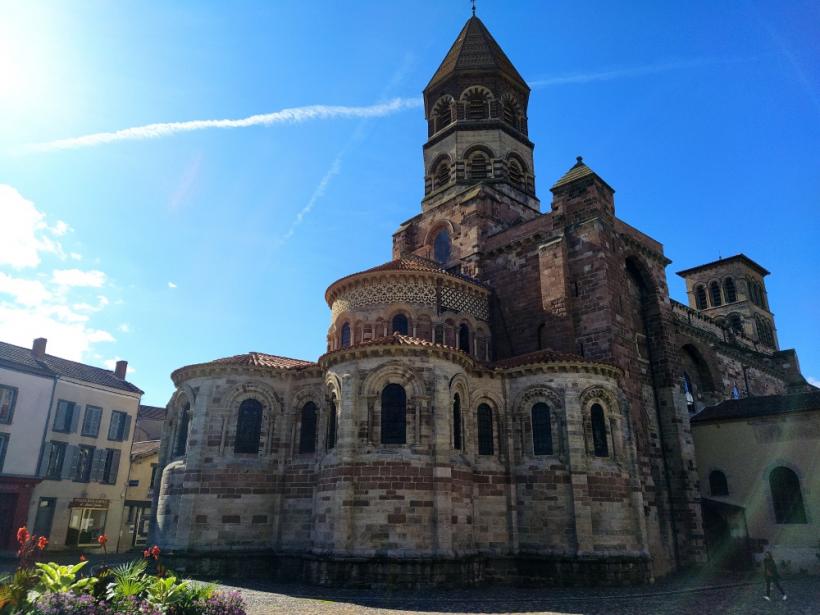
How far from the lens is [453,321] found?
22766mm

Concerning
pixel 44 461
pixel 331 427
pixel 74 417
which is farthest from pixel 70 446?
pixel 331 427

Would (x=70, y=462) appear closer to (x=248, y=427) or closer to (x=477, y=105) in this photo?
(x=248, y=427)

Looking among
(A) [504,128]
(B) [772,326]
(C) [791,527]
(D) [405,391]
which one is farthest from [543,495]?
(B) [772,326]

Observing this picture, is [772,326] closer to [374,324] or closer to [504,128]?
[504,128]

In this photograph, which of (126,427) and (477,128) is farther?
(126,427)

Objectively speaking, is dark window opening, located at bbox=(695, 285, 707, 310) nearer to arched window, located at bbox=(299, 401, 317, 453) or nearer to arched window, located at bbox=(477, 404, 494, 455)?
arched window, located at bbox=(477, 404, 494, 455)

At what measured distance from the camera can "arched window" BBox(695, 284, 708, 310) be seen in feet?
173

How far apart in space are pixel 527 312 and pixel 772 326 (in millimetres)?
40035

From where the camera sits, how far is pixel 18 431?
25531 mm

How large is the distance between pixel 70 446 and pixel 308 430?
1526cm

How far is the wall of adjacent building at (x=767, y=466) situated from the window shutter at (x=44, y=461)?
29321 mm

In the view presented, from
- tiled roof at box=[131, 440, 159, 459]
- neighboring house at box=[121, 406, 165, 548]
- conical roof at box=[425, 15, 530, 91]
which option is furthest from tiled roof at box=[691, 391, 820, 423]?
tiled roof at box=[131, 440, 159, 459]

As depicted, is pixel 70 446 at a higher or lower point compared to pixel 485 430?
higher

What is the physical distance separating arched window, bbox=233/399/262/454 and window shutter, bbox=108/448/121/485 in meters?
14.5
